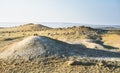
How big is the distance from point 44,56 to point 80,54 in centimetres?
368

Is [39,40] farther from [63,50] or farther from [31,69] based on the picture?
[31,69]

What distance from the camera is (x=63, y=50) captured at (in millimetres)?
24031

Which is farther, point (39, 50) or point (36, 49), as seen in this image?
point (36, 49)

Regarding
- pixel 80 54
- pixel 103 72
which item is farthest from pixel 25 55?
pixel 103 72

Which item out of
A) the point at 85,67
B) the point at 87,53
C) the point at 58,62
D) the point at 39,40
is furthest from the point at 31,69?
the point at 87,53

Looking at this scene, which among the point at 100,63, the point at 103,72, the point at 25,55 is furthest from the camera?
the point at 25,55

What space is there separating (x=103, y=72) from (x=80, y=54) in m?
5.33

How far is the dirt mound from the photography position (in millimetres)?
22375

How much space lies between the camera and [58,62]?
2114cm

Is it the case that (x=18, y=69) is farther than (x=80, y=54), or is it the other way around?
(x=80, y=54)

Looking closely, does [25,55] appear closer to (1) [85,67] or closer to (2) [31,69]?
(2) [31,69]

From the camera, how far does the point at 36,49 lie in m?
23.1

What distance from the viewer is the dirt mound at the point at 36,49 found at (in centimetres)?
2238

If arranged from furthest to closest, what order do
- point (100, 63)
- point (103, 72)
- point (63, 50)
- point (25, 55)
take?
point (63, 50), point (25, 55), point (100, 63), point (103, 72)
